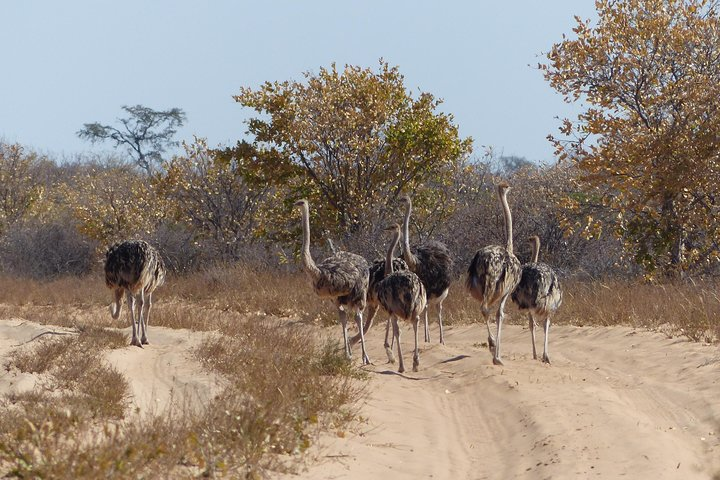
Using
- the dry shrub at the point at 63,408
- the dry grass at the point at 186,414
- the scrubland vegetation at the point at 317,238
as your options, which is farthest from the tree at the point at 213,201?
the dry shrub at the point at 63,408

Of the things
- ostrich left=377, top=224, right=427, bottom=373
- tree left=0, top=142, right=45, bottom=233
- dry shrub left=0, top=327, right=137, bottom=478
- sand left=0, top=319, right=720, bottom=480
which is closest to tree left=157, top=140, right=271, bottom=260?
tree left=0, top=142, right=45, bottom=233

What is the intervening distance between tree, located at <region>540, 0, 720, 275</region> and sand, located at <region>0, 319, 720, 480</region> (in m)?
4.03

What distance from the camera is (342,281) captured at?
12.9m

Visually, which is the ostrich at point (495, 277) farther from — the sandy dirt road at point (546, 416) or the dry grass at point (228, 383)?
the dry grass at point (228, 383)

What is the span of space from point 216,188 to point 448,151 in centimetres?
673

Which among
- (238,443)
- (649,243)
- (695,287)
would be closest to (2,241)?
(649,243)

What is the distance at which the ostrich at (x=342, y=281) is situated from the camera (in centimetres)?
1288

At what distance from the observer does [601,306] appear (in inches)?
568

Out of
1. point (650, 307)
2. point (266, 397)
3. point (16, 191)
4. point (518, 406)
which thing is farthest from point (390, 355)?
point (16, 191)

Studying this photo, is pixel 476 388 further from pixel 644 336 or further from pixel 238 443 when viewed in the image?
pixel 238 443

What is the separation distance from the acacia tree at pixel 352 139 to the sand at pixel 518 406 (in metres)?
7.26

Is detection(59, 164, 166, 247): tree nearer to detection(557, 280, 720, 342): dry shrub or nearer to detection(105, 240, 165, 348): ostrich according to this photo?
detection(105, 240, 165, 348): ostrich

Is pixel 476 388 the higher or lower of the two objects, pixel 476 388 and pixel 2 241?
the lower

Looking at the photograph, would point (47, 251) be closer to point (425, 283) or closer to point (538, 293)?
point (425, 283)
